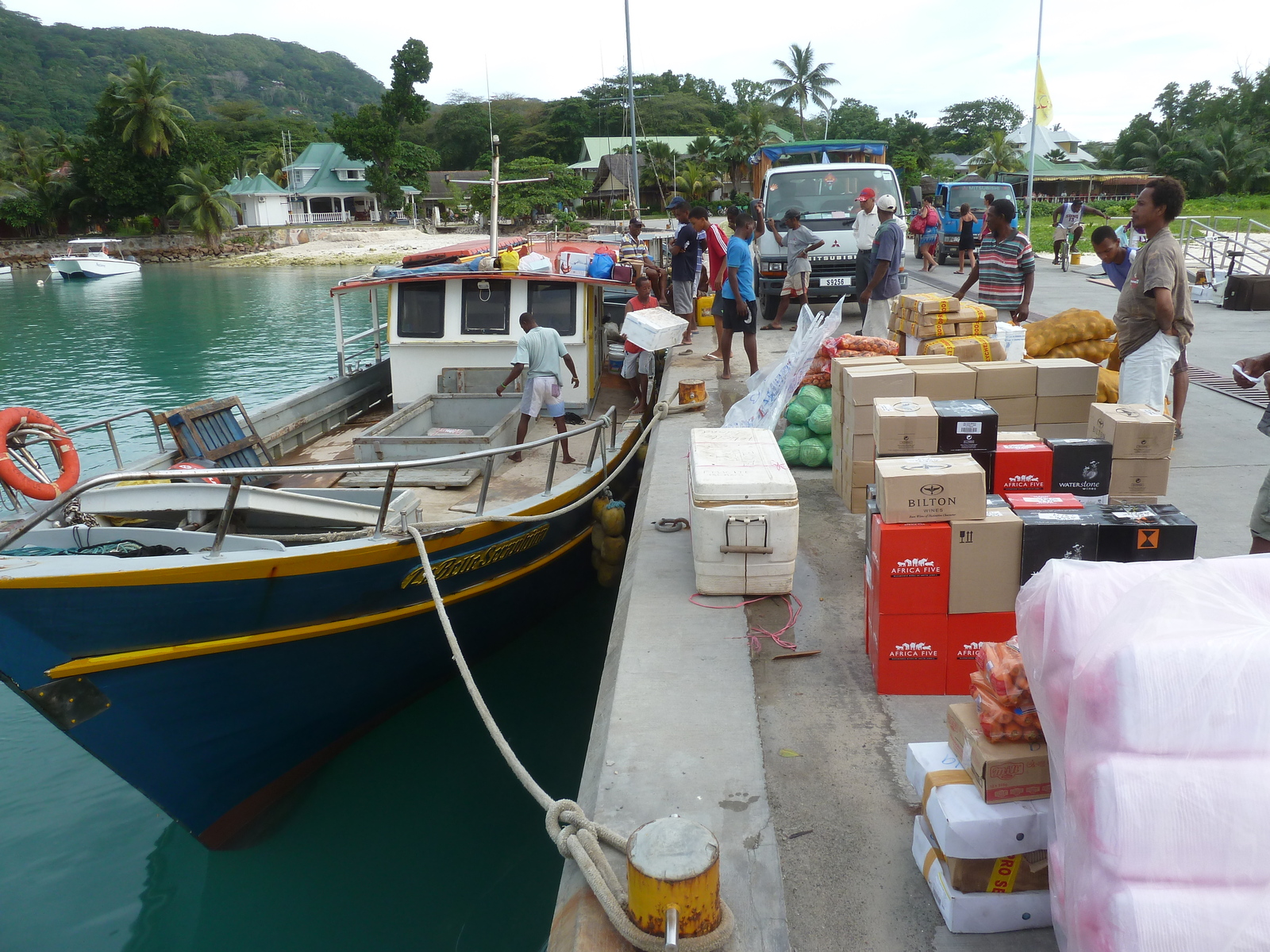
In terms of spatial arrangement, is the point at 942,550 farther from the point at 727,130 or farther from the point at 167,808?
the point at 727,130

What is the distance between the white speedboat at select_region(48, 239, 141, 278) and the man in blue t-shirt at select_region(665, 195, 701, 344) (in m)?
49.1

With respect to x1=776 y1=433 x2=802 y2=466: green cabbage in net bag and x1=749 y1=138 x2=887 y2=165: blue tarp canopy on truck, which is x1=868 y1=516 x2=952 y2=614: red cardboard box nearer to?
x1=776 y1=433 x2=802 y2=466: green cabbage in net bag

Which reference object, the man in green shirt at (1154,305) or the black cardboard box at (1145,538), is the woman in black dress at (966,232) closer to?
the man in green shirt at (1154,305)

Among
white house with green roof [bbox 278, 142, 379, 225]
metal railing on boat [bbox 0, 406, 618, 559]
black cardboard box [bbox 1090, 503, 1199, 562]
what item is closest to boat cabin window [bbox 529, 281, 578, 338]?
metal railing on boat [bbox 0, 406, 618, 559]

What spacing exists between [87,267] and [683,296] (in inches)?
1945

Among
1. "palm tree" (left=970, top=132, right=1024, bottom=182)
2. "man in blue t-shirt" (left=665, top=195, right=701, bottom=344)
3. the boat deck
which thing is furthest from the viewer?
"palm tree" (left=970, top=132, right=1024, bottom=182)

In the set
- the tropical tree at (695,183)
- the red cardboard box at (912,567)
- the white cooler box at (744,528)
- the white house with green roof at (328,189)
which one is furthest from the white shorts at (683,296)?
the white house with green roof at (328,189)

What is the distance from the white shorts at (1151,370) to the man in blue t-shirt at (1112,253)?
1431mm

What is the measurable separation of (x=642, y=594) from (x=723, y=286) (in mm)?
4710

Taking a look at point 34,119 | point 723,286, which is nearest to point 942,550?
point 723,286

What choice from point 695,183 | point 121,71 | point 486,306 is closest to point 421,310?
point 486,306

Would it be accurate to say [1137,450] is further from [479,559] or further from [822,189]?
[822,189]

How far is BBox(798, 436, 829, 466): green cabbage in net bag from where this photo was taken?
6379mm

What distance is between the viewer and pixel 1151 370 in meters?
5.42
